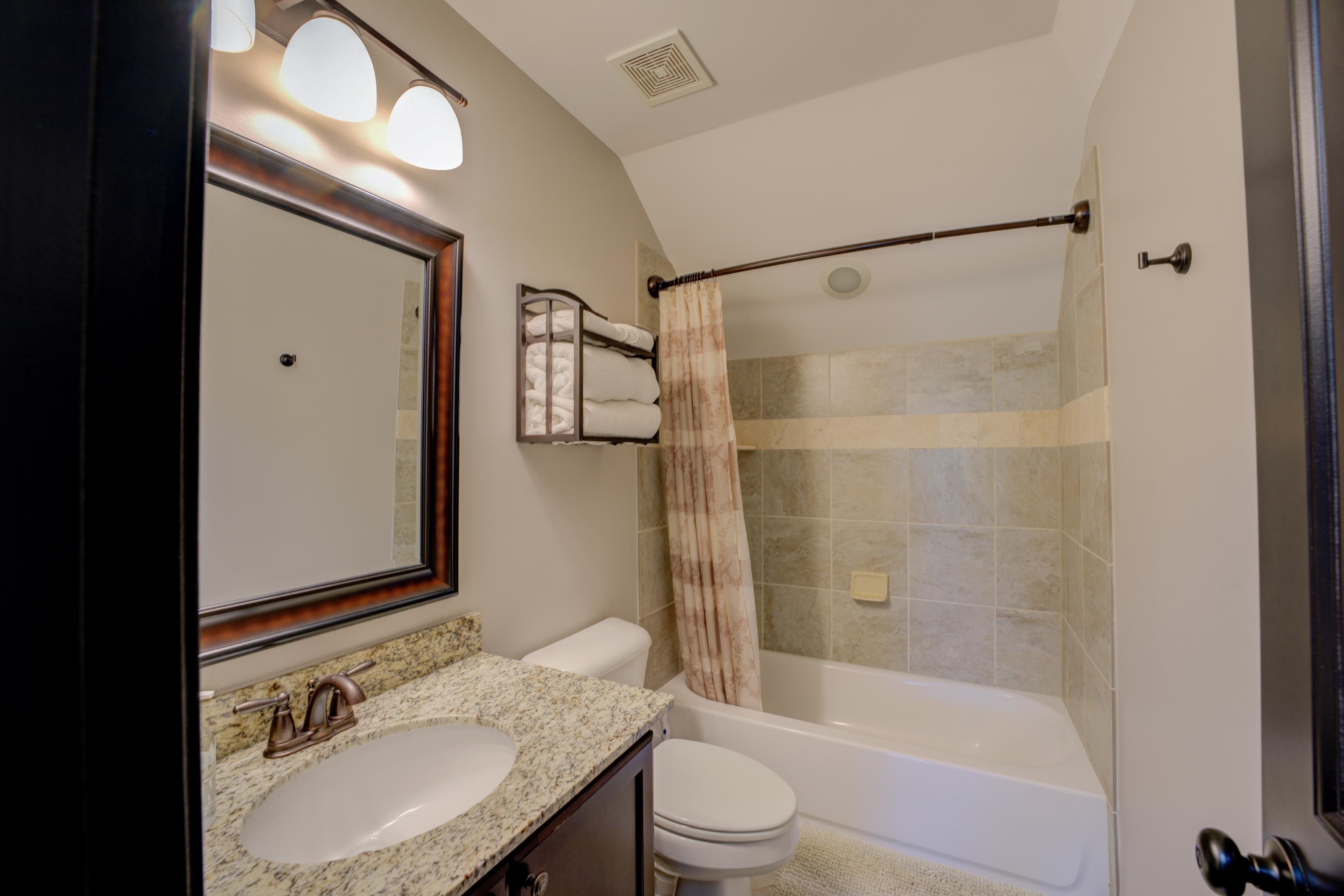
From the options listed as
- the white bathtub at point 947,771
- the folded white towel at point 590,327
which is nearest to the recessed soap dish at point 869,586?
the white bathtub at point 947,771

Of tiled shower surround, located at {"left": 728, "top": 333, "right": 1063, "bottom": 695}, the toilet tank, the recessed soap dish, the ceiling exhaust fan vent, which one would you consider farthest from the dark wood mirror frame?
the recessed soap dish

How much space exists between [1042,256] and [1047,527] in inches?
41.3

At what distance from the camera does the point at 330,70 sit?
3.44ft

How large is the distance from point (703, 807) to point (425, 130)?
1776 mm

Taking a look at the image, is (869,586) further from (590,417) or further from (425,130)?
(425,130)

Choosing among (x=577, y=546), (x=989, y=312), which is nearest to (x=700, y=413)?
(x=577, y=546)

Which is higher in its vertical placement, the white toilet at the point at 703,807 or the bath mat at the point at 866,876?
the white toilet at the point at 703,807

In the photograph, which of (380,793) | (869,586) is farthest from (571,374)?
(869,586)

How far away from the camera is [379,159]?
1234mm

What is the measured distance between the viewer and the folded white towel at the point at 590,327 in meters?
1.52

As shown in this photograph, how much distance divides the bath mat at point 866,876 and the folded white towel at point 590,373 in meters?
1.55

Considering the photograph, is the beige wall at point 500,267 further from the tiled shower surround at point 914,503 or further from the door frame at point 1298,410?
the door frame at point 1298,410

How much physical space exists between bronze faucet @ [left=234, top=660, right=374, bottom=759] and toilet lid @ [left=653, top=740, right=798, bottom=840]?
0.77 meters

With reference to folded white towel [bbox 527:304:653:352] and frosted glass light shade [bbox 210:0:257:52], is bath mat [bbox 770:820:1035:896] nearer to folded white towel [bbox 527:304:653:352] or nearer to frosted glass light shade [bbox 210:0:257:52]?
folded white towel [bbox 527:304:653:352]
